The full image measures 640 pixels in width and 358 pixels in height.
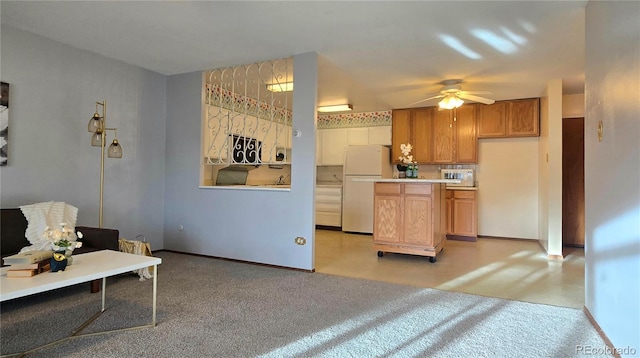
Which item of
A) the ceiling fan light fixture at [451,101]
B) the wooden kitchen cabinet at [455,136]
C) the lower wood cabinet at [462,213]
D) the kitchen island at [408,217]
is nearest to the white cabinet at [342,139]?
the wooden kitchen cabinet at [455,136]

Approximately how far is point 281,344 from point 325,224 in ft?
15.8

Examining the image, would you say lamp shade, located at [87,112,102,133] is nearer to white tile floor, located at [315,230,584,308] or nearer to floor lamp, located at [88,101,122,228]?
floor lamp, located at [88,101,122,228]

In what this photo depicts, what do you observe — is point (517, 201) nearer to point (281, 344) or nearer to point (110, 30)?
point (281, 344)

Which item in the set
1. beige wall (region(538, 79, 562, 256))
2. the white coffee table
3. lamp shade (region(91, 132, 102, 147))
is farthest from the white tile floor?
lamp shade (region(91, 132, 102, 147))

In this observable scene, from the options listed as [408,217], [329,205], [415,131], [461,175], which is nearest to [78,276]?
[408,217]

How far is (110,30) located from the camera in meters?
3.13

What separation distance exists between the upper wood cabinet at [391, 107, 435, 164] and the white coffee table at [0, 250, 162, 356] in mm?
5036

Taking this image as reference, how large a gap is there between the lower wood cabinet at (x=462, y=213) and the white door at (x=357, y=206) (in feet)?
4.43

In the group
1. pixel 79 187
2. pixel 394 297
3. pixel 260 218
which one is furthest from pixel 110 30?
pixel 394 297

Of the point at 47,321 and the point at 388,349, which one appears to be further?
the point at 47,321

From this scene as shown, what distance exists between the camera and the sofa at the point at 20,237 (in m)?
2.70

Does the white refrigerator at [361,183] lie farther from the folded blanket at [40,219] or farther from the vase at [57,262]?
the vase at [57,262]

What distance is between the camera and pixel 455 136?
19.5 ft

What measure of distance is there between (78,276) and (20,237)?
4.90 ft
